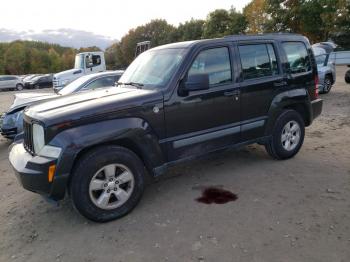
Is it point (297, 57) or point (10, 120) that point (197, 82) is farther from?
point (10, 120)

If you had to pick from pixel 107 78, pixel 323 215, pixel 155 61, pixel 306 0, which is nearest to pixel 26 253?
pixel 155 61

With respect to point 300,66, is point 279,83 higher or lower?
lower

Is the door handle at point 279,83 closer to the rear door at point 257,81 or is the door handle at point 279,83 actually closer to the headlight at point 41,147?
the rear door at point 257,81

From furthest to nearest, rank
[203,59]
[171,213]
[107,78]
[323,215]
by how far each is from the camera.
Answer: [107,78] → [203,59] → [171,213] → [323,215]

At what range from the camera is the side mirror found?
427cm

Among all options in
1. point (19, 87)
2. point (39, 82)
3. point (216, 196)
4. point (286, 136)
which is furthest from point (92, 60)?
point (19, 87)

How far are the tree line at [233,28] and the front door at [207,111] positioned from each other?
105 ft

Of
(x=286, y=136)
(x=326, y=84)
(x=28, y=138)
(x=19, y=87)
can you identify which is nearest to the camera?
(x=28, y=138)

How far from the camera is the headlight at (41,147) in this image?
144 inches

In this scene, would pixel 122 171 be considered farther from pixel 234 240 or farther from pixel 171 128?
pixel 234 240

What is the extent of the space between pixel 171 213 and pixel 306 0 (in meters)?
36.6

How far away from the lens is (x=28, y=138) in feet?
13.6

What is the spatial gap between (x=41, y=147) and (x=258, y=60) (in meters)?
3.26

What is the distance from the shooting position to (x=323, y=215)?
3.88 m
